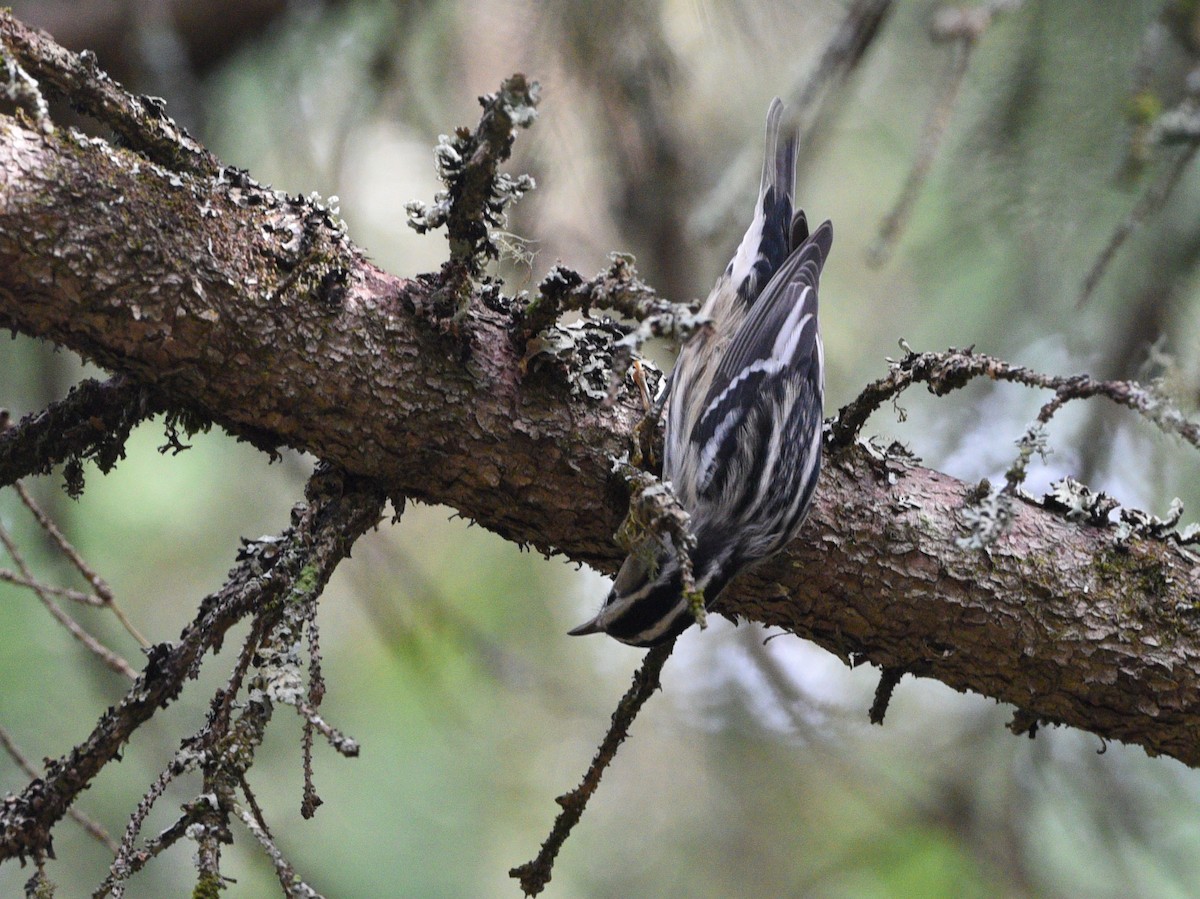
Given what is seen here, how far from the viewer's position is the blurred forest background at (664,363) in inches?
91.4

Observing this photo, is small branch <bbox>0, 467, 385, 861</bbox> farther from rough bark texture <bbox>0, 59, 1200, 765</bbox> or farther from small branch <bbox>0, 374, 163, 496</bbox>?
small branch <bbox>0, 374, 163, 496</bbox>

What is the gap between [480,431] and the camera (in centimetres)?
155

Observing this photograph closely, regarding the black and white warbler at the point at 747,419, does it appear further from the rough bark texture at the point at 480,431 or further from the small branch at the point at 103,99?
the small branch at the point at 103,99

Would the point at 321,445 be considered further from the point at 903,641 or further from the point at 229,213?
the point at 903,641

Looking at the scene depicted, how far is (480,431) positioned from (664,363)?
2.32 meters

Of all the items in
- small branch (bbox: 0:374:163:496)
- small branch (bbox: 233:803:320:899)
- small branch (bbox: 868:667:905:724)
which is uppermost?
small branch (bbox: 868:667:905:724)

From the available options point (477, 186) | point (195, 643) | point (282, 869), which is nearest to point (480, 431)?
point (477, 186)

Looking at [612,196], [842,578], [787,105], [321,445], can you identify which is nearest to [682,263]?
[612,196]

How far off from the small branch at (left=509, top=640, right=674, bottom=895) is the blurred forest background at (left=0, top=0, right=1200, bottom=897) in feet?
3.00

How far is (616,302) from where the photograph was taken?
1248 millimetres

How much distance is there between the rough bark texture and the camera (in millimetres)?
1336

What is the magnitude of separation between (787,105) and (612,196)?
72 centimetres

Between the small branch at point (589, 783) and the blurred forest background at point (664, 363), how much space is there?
0.91 m

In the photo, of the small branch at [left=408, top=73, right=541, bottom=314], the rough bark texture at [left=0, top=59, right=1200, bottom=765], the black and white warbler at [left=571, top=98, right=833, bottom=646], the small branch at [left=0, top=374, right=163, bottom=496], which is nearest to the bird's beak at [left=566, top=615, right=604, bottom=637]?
the black and white warbler at [left=571, top=98, right=833, bottom=646]
